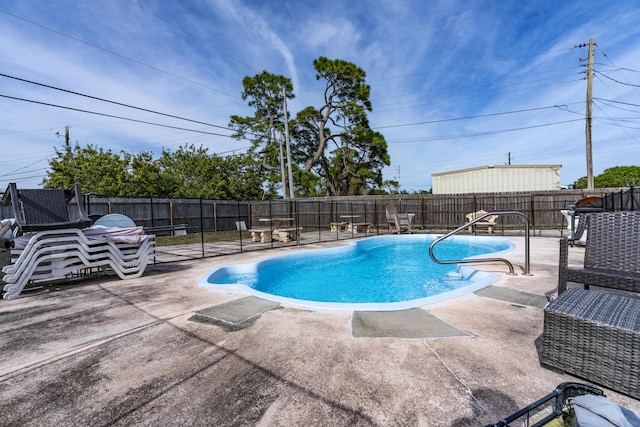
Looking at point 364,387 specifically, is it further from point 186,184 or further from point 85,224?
point 186,184

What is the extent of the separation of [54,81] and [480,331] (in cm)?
1097

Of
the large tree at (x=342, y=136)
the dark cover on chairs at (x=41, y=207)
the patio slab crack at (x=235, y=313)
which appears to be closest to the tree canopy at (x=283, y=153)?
the large tree at (x=342, y=136)

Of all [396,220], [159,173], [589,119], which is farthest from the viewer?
[159,173]

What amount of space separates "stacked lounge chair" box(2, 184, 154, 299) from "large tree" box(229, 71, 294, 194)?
48.0 ft

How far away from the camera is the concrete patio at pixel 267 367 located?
1.26 metres

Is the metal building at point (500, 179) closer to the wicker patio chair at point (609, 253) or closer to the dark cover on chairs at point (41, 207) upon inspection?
the wicker patio chair at point (609, 253)

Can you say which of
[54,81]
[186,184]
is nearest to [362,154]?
[186,184]

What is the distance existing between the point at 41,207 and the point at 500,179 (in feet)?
69.5

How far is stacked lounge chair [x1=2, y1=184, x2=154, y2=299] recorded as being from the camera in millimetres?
3398

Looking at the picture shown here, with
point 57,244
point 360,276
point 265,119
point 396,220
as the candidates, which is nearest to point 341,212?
point 396,220

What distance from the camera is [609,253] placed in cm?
213

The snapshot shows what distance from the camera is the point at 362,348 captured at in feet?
5.99

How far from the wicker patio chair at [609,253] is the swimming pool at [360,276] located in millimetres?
1045

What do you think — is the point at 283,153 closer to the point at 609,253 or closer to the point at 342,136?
the point at 342,136
